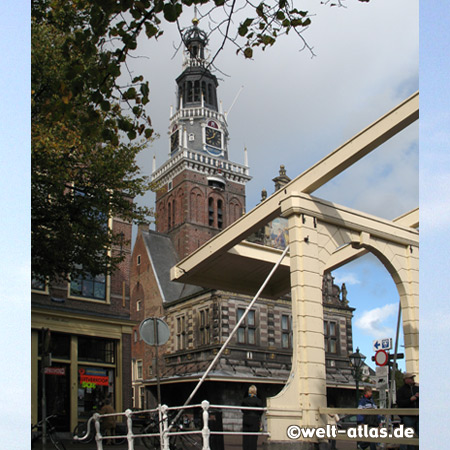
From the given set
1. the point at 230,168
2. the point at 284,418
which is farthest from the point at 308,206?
the point at 230,168

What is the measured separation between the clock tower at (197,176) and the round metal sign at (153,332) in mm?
46098

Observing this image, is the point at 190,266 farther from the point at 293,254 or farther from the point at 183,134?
the point at 183,134

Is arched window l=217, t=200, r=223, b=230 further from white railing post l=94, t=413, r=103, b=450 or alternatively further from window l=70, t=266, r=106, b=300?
white railing post l=94, t=413, r=103, b=450

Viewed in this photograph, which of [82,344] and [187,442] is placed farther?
[82,344]

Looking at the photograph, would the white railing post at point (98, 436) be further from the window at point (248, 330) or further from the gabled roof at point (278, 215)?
the window at point (248, 330)

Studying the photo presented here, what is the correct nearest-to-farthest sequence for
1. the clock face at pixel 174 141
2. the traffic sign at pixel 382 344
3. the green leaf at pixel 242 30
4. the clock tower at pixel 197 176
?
Result: the green leaf at pixel 242 30, the traffic sign at pixel 382 344, the clock tower at pixel 197 176, the clock face at pixel 174 141

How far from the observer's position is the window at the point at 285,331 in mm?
38281

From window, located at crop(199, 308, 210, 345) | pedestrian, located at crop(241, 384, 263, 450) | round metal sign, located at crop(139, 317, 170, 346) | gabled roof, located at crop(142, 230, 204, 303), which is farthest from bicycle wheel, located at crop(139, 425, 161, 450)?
gabled roof, located at crop(142, 230, 204, 303)

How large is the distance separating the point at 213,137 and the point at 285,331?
99.3 ft

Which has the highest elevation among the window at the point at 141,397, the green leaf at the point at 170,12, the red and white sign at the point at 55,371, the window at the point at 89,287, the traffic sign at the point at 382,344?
the green leaf at the point at 170,12

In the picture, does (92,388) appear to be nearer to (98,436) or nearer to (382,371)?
(98,436)

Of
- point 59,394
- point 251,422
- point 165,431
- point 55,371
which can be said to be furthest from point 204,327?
point 165,431

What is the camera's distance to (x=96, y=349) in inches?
900

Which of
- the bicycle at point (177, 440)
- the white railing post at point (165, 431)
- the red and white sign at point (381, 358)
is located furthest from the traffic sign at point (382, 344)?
the white railing post at point (165, 431)
